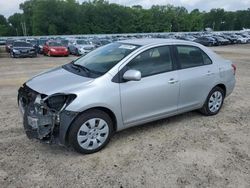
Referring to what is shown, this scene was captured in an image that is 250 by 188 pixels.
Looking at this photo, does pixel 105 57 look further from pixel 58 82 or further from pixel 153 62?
pixel 58 82

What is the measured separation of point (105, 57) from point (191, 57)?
1.61 metres

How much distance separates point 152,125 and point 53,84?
6.68 feet

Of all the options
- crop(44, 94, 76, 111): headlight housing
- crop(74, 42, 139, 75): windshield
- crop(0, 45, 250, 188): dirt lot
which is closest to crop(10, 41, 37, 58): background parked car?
crop(0, 45, 250, 188): dirt lot

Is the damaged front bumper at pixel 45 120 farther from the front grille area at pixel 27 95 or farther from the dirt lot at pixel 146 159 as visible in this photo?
the dirt lot at pixel 146 159

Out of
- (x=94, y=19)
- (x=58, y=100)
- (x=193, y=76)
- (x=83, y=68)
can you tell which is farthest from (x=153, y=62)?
(x=94, y=19)

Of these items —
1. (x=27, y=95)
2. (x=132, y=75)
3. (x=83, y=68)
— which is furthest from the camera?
(x=83, y=68)

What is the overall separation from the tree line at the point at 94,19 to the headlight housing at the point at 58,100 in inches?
3539

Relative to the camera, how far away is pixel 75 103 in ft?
13.0

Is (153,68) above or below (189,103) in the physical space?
above

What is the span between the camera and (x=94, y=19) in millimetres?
97312

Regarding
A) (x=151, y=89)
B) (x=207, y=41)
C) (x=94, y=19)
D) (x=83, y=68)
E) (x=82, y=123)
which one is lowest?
(x=207, y=41)

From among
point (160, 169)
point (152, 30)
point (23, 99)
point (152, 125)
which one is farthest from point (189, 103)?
point (152, 30)

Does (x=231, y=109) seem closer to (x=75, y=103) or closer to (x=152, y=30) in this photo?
(x=75, y=103)

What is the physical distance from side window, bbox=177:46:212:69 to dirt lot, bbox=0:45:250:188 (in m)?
1.10
